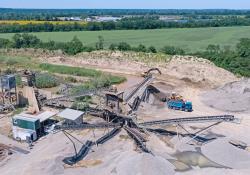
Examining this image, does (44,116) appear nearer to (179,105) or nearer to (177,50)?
(179,105)

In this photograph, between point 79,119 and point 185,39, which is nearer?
point 79,119

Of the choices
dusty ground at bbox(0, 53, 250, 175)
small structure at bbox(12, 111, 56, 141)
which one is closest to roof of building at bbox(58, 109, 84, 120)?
dusty ground at bbox(0, 53, 250, 175)

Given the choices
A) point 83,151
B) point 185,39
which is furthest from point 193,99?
point 185,39

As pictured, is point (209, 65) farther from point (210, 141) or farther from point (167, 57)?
point (210, 141)

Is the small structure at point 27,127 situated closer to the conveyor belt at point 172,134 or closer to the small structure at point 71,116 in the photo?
the small structure at point 71,116

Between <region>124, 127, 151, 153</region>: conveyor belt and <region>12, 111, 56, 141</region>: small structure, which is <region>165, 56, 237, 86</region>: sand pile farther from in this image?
<region>12, 111, 56, 141</region>: small structure

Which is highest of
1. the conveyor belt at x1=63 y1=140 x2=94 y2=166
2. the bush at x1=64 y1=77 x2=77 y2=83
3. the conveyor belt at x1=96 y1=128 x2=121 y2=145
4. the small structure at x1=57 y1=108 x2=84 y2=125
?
the small structure at x1=57 y1=108 x2=84 y2=125

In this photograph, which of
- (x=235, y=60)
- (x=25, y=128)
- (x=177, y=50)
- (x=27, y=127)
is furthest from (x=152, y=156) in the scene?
(x=177, y=50)
